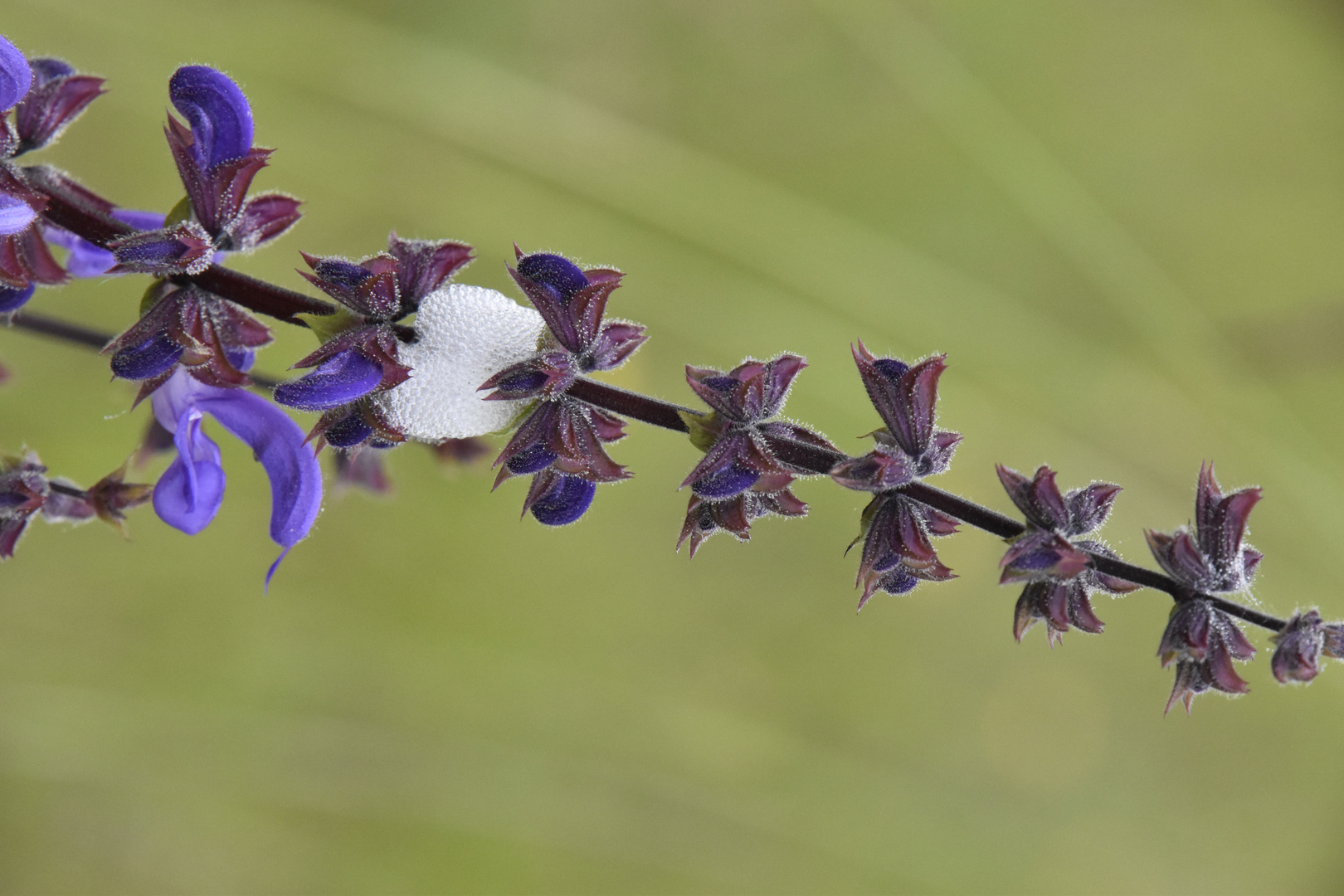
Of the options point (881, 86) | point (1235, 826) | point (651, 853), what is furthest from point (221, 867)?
point (1235, 826)

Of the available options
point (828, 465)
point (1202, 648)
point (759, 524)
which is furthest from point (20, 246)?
point (759, 524)

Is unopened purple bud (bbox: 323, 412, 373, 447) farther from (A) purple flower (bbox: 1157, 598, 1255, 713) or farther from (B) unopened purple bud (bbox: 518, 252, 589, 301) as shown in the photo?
(A) purple flower (bbox: 1157, 598, 1255, 713)

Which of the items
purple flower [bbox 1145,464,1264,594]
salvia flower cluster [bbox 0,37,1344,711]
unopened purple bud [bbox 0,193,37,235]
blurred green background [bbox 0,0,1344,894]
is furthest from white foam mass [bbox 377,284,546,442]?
blurred green background [bbox 0,0,1344,894]

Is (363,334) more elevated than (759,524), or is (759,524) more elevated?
(759,524)

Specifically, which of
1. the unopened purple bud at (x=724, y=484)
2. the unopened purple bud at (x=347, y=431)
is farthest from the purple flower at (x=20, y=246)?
the unopened purple bud at (x=724, y=484)

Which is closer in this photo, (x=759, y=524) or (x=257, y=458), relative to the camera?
(x=257, y=458)

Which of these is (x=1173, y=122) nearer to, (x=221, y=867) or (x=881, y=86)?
(x=881, y=86)

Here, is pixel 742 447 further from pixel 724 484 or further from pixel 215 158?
pixel 215 158

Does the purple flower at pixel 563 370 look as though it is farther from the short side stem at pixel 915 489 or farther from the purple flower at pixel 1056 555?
the purple flower at pixel 1056 555
